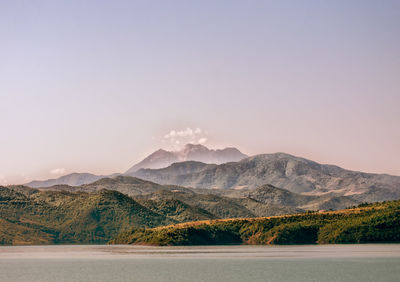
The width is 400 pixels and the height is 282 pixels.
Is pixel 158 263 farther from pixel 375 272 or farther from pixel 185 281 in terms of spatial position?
pixel 375 272

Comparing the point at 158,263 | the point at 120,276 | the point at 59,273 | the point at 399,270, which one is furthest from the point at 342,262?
the point at 59,273

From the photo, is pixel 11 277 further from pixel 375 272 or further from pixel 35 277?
pixel 375 272

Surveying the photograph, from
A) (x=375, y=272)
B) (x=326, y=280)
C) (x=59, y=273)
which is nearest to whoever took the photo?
(x=326, y=280)

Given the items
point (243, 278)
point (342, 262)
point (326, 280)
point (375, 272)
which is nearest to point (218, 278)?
point (243, 278)

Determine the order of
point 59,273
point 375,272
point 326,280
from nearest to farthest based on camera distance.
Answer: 1. point 326,280
2. point 375,272
3. point 59,273

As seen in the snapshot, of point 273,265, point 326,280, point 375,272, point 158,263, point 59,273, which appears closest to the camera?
point 326,280

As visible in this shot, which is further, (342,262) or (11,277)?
(342,262)

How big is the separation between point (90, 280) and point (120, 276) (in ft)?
23.6

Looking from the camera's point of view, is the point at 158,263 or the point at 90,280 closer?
the point at 90,280

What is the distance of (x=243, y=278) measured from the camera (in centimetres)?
9719

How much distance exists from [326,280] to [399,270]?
17803 mm

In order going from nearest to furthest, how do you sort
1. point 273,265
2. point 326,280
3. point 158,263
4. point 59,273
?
point 326,280
point 59,273
point 273,265
point 158,263

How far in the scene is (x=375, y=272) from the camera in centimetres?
10006

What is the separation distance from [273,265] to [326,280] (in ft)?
91.2
